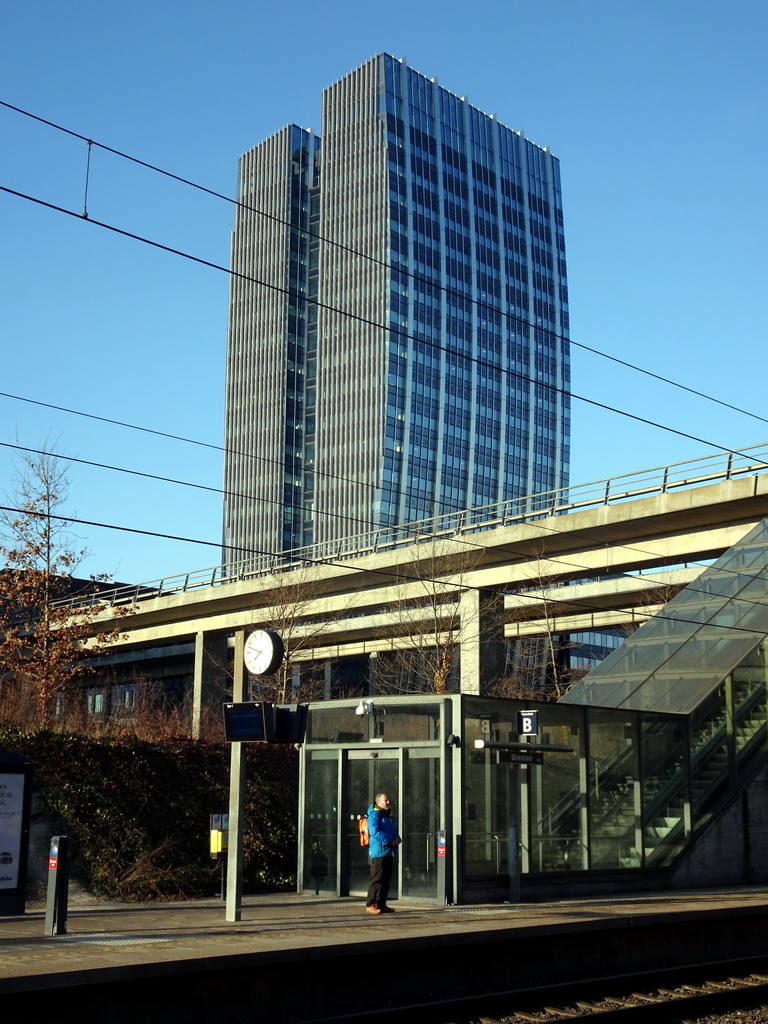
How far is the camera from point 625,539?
3875 cm

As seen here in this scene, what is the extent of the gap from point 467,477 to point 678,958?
482 feet

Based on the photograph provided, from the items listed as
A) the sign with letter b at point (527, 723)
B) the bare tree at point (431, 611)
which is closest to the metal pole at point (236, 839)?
the sign with letter b at point (527, 723)

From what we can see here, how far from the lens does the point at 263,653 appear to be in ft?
51.7

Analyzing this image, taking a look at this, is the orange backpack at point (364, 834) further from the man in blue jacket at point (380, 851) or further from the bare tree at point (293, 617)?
the bare tree at point (293, 617)

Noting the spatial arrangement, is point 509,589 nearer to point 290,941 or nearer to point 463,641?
point 463,641

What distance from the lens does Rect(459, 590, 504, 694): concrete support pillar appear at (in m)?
43.3

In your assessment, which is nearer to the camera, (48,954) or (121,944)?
(48,954)

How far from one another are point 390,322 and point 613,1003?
14592cm

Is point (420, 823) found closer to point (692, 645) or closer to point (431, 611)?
point (692, 645)

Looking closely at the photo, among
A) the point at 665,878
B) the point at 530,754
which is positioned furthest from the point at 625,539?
the point at 530,754

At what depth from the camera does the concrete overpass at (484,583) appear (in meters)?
36.2

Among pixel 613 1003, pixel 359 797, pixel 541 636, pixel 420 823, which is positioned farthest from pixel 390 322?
pixel 613 1003

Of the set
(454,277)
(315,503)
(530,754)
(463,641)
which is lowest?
(530,754)

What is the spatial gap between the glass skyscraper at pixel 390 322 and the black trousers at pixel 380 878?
132 m
